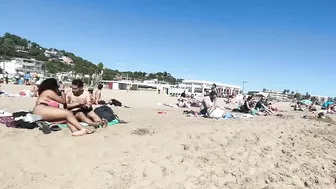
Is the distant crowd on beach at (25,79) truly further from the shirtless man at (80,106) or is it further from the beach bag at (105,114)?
the shirtless man at (80,106)

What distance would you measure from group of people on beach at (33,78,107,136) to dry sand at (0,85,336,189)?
0.77ft

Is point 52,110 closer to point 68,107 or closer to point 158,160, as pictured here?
point 68,107

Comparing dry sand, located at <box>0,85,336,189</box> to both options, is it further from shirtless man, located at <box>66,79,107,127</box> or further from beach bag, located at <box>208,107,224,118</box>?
beach bag, located at <box>208,107,224,118</box>

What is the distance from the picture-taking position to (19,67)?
305 feet

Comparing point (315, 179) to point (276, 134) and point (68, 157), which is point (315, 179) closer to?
point (276, 134)

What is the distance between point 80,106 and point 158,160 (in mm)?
2380

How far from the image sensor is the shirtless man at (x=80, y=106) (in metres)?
5.87

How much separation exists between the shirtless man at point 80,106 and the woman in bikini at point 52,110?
0.67 ft

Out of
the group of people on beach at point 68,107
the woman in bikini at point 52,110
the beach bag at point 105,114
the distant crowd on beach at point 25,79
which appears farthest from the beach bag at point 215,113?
the distant crowd on beach at point 25,79

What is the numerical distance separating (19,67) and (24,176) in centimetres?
9996

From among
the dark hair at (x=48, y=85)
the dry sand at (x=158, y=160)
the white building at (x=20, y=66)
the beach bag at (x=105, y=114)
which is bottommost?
the dry sand at (x=158, y=160)

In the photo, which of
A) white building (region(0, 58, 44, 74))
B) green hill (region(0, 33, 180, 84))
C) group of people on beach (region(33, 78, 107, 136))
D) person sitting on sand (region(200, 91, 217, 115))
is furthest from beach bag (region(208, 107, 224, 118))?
white building (region(0, 58, 44, 74))

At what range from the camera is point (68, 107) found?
589 cm

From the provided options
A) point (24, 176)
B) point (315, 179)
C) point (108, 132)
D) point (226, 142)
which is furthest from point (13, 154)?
point (315, 179)
